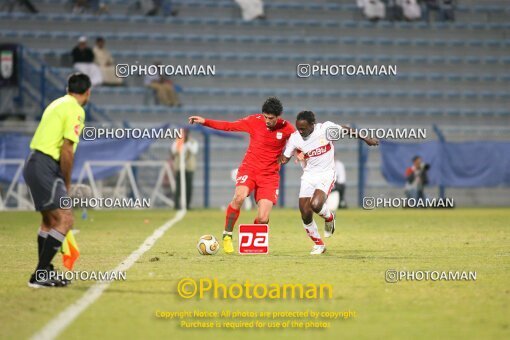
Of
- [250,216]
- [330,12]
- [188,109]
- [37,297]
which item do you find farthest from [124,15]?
[37,297]

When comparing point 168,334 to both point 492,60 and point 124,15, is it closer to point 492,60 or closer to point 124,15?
point 124,15

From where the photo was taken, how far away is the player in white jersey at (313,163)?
14320mm

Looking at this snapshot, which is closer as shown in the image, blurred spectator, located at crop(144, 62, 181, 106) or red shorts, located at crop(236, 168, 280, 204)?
red shorts, located at crop(236, 168, 280, 204)

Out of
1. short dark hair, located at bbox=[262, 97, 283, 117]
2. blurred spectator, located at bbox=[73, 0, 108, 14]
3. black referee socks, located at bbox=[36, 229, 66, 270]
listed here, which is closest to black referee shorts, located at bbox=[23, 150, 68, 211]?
black referee socks, located at bbox=[36, 229, 66, 270]

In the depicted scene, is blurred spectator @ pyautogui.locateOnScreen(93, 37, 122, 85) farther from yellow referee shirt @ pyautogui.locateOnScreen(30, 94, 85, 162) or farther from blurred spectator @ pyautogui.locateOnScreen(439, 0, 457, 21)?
yellow referee shirt @ pyautogui.locateOnScreen(30, 94, 85, 162)

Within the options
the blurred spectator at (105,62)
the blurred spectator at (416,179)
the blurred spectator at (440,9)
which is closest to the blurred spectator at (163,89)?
the blurred spectator at (105,62)

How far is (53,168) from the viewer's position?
34.1 feet

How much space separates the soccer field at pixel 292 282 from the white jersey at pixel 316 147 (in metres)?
1.19

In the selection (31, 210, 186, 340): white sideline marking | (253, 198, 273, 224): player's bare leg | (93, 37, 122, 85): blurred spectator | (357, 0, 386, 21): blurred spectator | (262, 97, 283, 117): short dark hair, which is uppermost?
(357, 0, 386, 21): blurred spectator

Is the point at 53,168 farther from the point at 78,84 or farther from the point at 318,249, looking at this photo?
the point at 318,249

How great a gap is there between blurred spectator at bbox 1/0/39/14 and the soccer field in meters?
13.1

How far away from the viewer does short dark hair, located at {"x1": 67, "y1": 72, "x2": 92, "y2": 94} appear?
1049 centimetres

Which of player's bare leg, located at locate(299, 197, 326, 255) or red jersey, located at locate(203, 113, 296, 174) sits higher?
red jersey, located at locate(203, 113, 296, 174)

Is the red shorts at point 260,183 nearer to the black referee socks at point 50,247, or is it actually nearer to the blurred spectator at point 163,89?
the black referee socks at point 50,247
